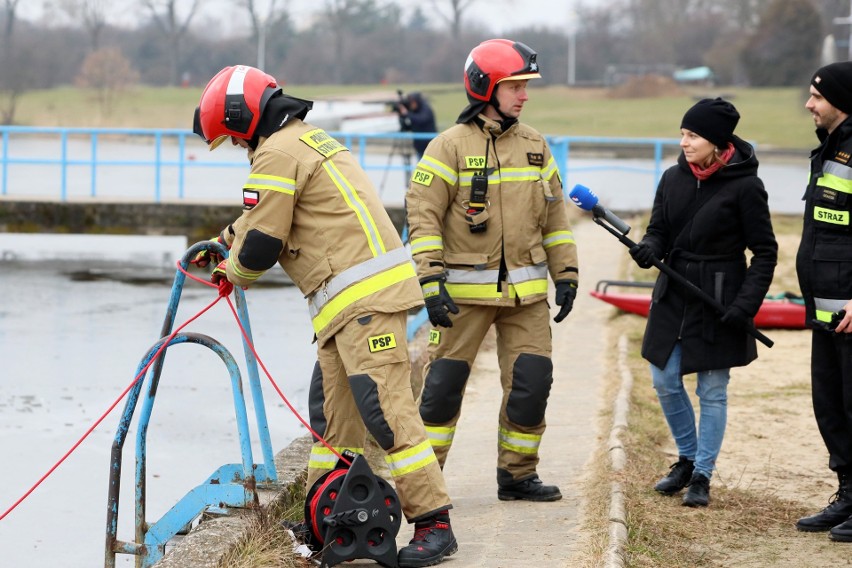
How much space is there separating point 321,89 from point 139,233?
47.2 m

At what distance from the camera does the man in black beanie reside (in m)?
5.58

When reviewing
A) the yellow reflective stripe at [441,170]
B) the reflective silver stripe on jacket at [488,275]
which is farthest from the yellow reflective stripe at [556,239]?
the yellow reflective stripe at [441,170]

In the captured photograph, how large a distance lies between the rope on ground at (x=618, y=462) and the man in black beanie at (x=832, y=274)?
82cm

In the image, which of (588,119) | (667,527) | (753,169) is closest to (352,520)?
(667,527)

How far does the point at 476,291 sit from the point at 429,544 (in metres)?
1.28

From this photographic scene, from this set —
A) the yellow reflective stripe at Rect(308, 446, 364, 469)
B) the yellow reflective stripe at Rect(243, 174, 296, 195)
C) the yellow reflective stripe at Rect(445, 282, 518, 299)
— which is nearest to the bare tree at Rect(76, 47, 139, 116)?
the yellow reflective stripe at Rect(445, 282, 518, 299)

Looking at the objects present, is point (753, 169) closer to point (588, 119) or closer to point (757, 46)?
point (588, 119)

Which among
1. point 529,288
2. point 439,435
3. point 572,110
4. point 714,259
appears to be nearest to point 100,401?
point 439,435

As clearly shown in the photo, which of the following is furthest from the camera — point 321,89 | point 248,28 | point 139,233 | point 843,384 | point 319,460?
point 248,28

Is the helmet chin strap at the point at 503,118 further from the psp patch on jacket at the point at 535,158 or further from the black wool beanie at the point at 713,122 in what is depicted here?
the black wool beanie at the point at 713,122

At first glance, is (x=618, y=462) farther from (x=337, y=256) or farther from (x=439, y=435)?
(x=337, y=256)

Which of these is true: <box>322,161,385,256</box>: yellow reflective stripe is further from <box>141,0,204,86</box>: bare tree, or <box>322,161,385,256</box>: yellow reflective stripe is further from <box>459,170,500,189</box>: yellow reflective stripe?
<box>141,0,204,86</box>: bare tree

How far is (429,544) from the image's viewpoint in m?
5.14

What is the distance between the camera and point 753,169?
5973 millimetres
